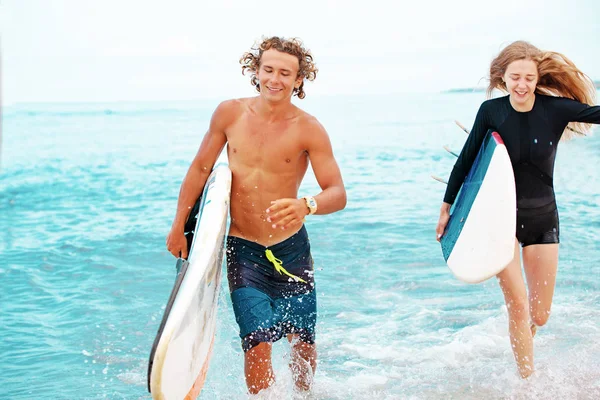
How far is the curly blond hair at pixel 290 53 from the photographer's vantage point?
4.23 meters

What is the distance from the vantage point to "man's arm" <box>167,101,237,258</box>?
13.8 ft

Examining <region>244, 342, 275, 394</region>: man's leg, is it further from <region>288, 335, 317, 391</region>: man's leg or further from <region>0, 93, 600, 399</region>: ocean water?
<region>288, 335, 317, 391</region>: man's leg

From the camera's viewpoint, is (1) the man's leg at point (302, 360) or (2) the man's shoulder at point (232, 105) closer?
(2) the man's shoulder at point (232, 105)

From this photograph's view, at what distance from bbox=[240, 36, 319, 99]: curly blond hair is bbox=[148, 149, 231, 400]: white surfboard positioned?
1.79 ft

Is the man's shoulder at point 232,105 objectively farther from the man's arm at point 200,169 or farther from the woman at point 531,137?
the woman at point 531,137

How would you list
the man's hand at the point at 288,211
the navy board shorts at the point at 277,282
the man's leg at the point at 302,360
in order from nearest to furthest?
the man's hand at the point at 288,211 → the navy board shorts at the point at 277,282 → the man's leg at the point at 302,360

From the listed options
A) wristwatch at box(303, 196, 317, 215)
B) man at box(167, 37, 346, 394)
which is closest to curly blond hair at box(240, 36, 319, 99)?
man at box(167, 37, 346, 394)

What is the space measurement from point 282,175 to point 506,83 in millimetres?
1332

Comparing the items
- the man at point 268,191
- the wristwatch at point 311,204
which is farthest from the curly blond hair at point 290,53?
the wristwatch at point 311,204

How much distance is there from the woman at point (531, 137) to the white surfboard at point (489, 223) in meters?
0.14

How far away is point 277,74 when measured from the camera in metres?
4.14

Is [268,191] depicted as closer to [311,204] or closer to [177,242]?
[311,204]

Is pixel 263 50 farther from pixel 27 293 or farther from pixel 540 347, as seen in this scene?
pixel 27 293

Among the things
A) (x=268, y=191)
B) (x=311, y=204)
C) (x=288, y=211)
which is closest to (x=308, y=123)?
(x=268, y=191)
